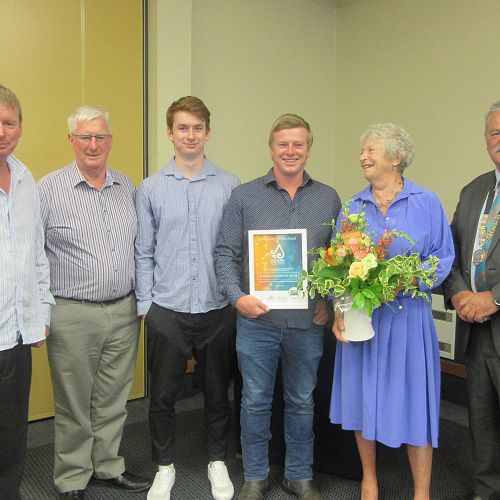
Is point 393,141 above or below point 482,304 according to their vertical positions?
above

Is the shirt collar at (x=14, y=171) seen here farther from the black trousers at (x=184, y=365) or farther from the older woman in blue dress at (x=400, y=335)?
the older woman in blue dress at (x=400, y=335)

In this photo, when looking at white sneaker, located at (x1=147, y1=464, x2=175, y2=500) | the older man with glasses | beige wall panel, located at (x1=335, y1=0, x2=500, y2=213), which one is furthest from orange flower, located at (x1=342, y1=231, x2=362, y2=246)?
beige wall panel, located at (x1=335, y1=0, x2=500, y2=213)

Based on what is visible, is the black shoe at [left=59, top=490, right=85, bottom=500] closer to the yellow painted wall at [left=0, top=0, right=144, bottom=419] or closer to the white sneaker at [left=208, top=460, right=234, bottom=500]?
the white sneaker at [left=208, top=460, right=234, bottom=500]

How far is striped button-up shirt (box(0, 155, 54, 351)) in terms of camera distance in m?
1.90

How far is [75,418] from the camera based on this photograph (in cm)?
247

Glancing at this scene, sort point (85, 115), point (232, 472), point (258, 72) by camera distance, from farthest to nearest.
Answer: point (258, 72)
point (232, 472)
point (85, 115)

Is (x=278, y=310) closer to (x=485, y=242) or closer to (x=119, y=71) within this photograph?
(x=485, y=242)

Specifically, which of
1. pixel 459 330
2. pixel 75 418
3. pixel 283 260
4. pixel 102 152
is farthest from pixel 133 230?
pixel 459 330

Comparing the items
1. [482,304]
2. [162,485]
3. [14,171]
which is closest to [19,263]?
[14,171]

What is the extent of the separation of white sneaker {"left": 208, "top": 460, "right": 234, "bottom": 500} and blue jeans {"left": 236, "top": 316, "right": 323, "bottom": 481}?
12 centimetres

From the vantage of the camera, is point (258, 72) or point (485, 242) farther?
point (258, 72)

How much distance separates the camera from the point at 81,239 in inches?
93.0

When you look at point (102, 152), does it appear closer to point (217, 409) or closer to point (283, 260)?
point (283, 260)

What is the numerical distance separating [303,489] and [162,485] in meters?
0.66
